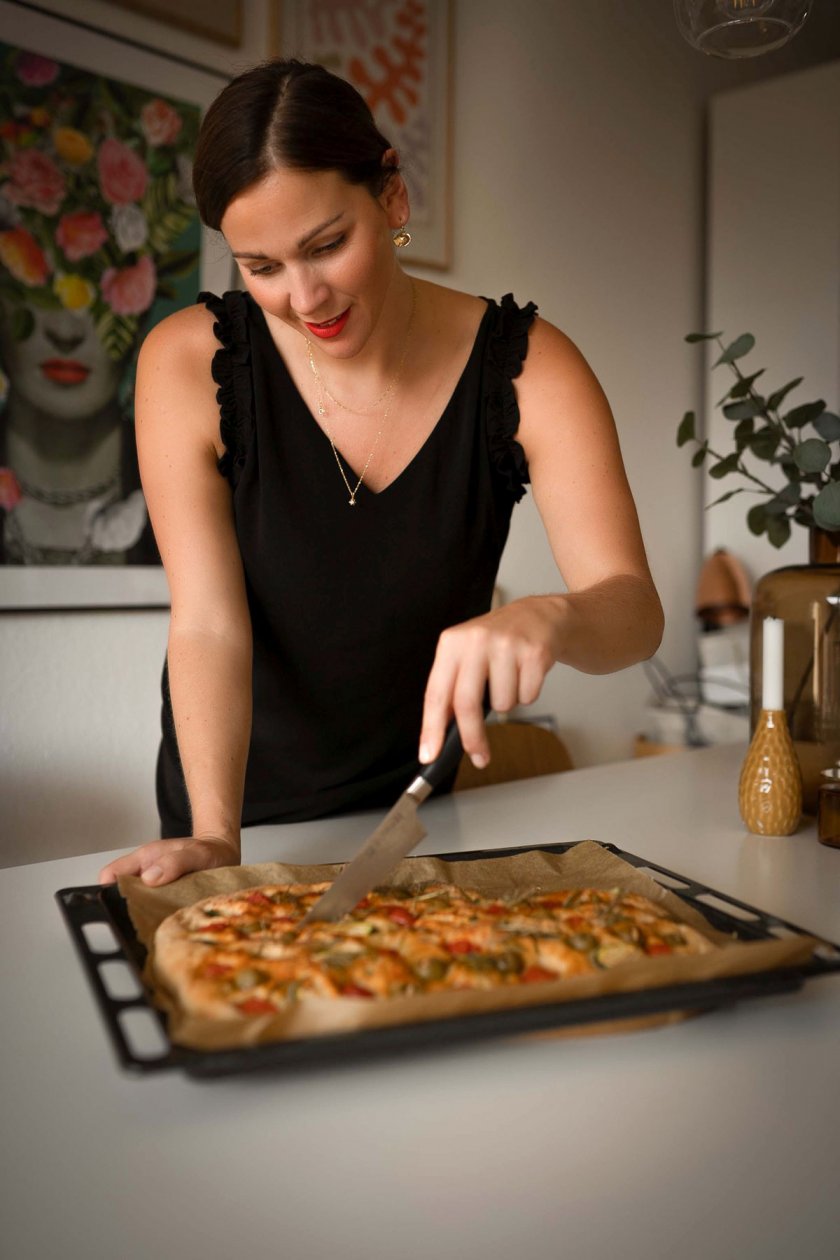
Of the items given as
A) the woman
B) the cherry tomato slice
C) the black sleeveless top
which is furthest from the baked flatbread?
the black sleeveless top

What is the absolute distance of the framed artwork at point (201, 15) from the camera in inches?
101

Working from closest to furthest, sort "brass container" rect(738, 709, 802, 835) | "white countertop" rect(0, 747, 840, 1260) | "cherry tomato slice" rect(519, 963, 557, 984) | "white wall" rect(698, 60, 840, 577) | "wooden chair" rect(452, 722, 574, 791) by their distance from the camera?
"white countertop" rect(0, 747, 840, 1260) < "cherry tomato slice" rect(519, 963, 557, 984) < "brass container" rect(738, 709, 802, 835) < "wooden chair" rect(452, 722, 574, 791) < "white wall" rect(698, 60, 840, 577)

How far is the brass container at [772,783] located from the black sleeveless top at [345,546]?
450mm

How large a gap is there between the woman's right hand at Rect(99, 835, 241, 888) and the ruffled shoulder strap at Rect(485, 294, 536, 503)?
65 centimetres

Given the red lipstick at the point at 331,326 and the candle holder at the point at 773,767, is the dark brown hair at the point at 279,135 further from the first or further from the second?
the candle holder at the point at 773,767

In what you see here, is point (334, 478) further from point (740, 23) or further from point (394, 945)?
point (740, 23)

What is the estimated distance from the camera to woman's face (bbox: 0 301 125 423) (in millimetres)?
2422

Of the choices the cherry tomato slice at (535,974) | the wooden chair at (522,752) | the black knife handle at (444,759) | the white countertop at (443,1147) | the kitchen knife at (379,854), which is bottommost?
the wooden chair at (522,752)

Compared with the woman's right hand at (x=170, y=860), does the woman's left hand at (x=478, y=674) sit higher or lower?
higher

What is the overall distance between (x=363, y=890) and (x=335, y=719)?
686 mm

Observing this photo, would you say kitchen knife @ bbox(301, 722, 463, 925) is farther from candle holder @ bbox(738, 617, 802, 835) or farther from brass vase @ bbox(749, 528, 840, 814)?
brass vase @ bbox(749, 528, 840, 814)

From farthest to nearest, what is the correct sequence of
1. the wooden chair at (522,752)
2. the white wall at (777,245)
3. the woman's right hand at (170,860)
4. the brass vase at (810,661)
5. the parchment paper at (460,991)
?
the white wall at (777,245)
the wooden chair at (522,752)
the brass vase at (810,661)
the woman's right hand at (170,860)
the parchment paper at (460,991)

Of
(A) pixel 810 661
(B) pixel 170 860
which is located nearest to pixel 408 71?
(A) pixel 810 661

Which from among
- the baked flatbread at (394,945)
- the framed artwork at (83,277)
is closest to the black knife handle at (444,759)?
the baked flatbread at (394,945)
